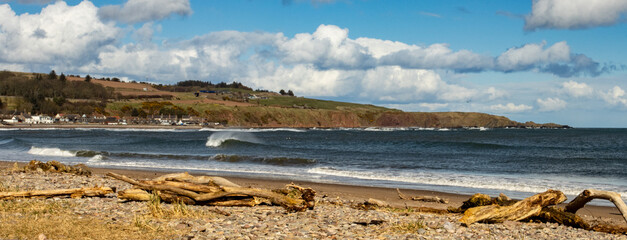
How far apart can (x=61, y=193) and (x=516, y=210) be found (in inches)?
390

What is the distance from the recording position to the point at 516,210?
9.96 meters

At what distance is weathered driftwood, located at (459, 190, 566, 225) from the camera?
379 inches

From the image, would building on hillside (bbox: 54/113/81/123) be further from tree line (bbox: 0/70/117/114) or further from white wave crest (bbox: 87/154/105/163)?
white wave crest (bbox: 87/154/105/163)

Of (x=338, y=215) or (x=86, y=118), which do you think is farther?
(x=86, y=118)

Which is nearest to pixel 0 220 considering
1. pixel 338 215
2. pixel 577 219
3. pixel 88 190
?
pixel 88 190

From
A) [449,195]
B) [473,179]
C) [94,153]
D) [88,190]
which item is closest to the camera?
[88,190]

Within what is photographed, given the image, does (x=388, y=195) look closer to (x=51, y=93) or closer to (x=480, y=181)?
(x=480, y=181)

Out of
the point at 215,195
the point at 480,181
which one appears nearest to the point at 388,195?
the point at 480,181

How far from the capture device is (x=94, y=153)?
119 ft

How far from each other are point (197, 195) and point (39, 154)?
104 ft

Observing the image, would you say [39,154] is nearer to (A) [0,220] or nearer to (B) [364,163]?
(B) [364,163]

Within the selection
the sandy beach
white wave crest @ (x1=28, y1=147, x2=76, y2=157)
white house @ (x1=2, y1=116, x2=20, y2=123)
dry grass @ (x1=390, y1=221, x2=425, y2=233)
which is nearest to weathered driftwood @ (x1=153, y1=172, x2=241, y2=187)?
the sandy beach

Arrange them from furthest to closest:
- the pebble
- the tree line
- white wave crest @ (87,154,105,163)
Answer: the tree line < white wave crest @ (87,154,105,163) < the pebble

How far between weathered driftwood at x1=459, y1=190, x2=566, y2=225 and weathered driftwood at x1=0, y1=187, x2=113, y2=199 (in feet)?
26.8
